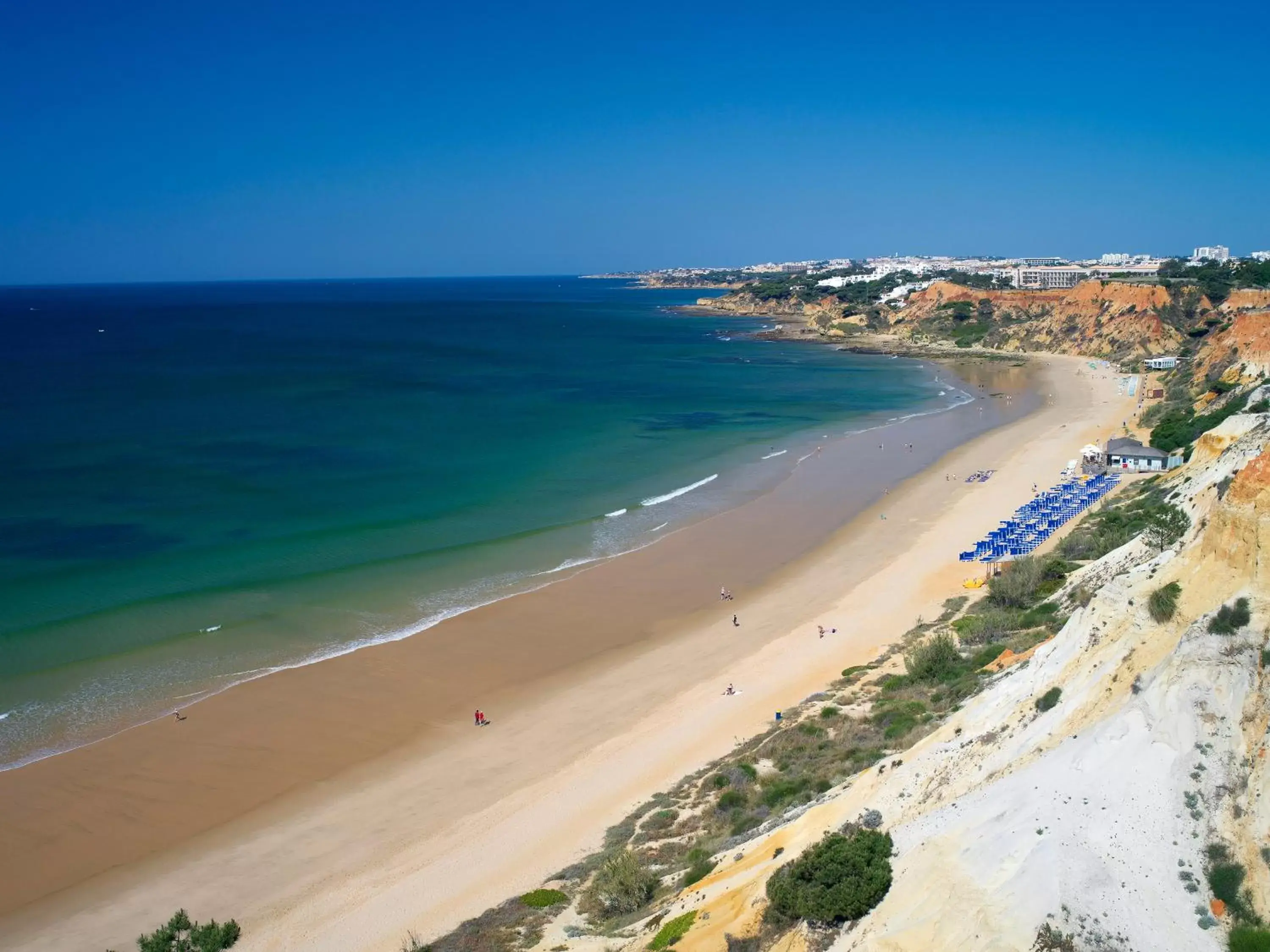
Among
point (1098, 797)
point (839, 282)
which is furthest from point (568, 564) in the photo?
point (839, 282)

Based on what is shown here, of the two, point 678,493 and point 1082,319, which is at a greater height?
point 1082,319

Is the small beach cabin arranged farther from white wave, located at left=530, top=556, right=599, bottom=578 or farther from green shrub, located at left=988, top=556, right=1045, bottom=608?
white wave, located at left=530, top=556, right=599, bottom=578

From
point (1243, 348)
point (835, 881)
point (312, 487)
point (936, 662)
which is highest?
point (1243, 348)

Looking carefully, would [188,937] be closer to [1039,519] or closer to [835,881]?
[835,881]

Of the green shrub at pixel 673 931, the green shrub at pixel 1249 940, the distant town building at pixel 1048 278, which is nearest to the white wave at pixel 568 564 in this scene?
the green shrub at pixel 673 931

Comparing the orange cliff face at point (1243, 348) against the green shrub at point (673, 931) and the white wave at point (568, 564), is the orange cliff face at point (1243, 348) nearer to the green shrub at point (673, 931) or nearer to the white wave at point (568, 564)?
the white wave at point (568, 564)

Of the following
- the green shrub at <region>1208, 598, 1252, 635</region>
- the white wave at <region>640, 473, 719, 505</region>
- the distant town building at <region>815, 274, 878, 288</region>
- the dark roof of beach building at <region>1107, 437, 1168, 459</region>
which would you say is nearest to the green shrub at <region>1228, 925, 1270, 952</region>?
the green shrub at <region>1208, 598, 1252, 635</region>
